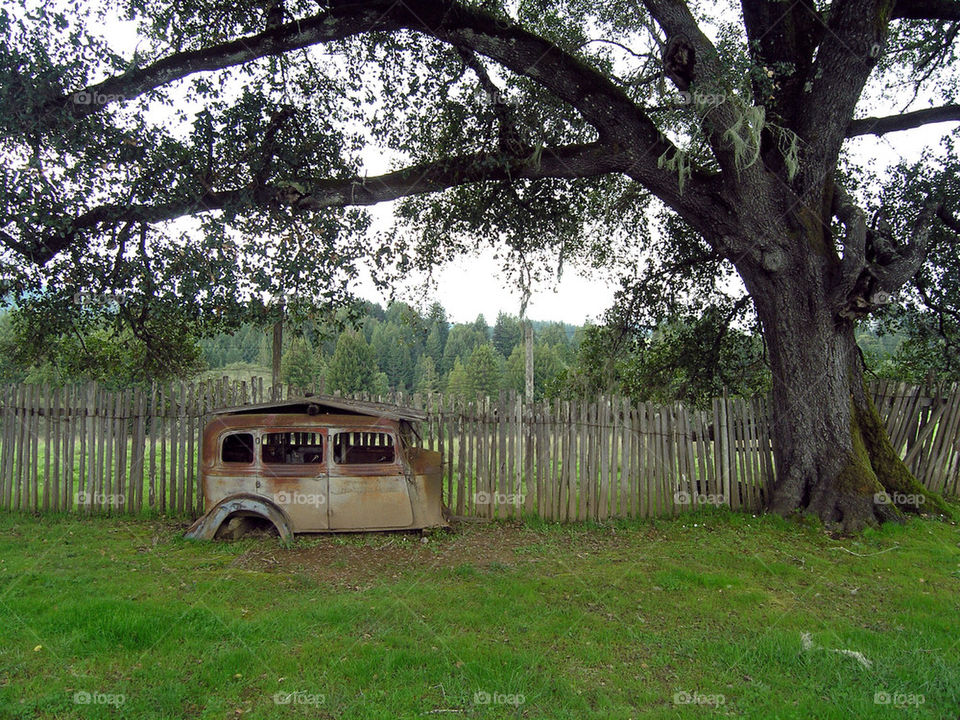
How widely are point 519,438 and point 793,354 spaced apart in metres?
3.96

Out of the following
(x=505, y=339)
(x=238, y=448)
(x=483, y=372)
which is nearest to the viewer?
(x=238, y=448)

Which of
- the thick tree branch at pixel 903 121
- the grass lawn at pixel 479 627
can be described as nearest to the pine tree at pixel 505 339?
the thick tree branch at pixel 903 121

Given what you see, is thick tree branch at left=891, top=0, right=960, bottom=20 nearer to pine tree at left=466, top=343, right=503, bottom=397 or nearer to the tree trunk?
the tree trunk

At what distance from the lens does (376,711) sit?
3.65 m

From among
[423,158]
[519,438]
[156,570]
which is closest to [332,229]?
[423,158]

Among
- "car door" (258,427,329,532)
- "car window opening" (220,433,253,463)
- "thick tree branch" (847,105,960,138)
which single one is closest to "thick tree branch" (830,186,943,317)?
Answer: "thick tree branch" (847,105,960,138)

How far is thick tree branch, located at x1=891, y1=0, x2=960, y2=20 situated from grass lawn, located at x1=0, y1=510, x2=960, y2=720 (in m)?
7.25

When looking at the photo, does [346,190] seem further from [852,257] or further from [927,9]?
[927,9]

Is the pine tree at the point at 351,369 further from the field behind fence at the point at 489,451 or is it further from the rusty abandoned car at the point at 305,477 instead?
the rusty abandoned car at the point at 305,477

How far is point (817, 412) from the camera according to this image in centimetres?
819

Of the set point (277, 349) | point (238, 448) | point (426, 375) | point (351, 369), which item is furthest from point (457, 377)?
point (238, 448)

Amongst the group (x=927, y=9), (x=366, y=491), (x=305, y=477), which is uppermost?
(x=927, y=9)

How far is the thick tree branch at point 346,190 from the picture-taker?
785 cm

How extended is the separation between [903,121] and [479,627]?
9675mm
